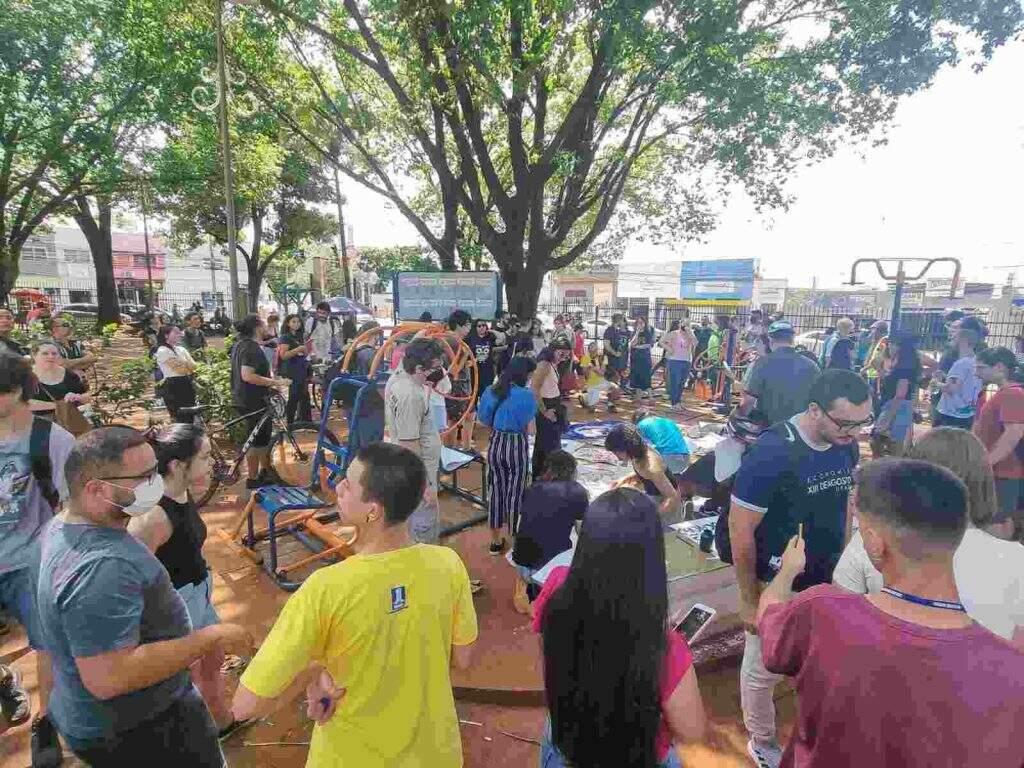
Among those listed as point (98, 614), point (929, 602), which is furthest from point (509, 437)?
point (929, 602)

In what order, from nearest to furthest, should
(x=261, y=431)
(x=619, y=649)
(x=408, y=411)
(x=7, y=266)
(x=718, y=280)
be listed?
(x=619, y=649)
(x=408, y=411)
(x=261, y=431)
(x=7, y=266)
(x=718, y=280)

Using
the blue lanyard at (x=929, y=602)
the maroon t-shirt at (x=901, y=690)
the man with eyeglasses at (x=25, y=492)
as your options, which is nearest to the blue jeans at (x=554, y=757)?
the maroon t-shirt at (x=901, y=690)

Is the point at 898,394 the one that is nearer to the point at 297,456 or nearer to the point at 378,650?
the point at 378,650

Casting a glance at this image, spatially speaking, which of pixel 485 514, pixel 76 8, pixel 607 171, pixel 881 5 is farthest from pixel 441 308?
pixel 76 8

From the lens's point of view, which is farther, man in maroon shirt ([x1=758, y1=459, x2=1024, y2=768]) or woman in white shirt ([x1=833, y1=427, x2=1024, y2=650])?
woman in white shirt ([x1=833, y1=427, x2=1024, y2=650])

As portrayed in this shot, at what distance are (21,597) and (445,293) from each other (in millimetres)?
9980

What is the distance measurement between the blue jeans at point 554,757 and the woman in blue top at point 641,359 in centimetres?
1009

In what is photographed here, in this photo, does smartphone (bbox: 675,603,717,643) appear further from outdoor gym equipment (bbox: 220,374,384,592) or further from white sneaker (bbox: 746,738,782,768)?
outdoor gym equipment (bbox: 220,374,384,592)

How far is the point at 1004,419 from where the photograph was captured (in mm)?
3770

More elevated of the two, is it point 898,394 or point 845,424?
point 845,424

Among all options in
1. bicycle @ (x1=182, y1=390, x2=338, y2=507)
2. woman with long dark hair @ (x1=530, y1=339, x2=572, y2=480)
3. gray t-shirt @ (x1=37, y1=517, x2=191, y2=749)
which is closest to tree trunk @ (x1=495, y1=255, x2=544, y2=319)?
bicycle @ (x1=182, y1=390, x2=338, y2=507)

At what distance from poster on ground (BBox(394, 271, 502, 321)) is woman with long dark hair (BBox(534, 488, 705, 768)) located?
10562mm

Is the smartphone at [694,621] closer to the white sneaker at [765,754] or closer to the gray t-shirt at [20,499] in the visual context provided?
the white sneaker at [765,754]

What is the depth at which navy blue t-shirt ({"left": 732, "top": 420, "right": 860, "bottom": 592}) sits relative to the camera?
2383 mm
